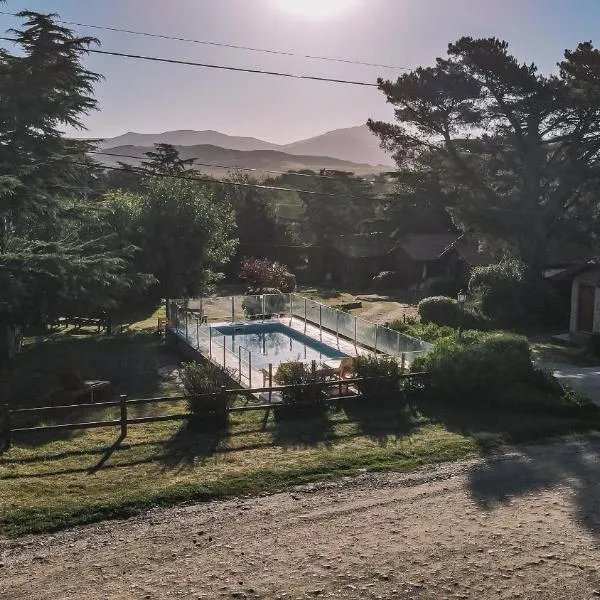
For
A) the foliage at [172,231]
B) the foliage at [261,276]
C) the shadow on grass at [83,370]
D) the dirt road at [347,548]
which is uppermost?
the foliage at [172,231]

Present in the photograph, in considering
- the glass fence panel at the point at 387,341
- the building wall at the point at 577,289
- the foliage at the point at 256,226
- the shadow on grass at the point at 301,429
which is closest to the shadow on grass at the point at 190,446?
the shadow on grass at the point at 301,429

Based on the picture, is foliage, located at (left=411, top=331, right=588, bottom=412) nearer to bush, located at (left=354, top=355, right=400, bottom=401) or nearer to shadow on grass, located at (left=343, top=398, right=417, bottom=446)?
bush, located at (left=354, top=355, right=400, bottom=401)

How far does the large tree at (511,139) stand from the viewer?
99.3 ft

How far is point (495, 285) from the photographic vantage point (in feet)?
99.2

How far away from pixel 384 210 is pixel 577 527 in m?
53.4

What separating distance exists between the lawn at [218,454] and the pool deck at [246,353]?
8.08 ft

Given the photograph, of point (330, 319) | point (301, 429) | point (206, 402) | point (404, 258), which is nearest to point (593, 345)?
point (330, 319)

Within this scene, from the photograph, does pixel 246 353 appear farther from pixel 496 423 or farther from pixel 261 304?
pixel 496 423

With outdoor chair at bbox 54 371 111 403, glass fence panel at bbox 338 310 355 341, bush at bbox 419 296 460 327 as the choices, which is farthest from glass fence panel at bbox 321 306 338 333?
outdoor chair at bbox 54 371 111 403

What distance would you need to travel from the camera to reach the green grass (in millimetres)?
10328

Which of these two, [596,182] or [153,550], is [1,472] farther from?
[596,182]

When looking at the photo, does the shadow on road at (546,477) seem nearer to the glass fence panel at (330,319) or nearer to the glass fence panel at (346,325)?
the glass fence panel at (346,325)

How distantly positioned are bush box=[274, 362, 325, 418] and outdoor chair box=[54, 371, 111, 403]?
5.35 meters

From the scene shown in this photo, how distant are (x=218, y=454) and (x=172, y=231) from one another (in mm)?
24134
